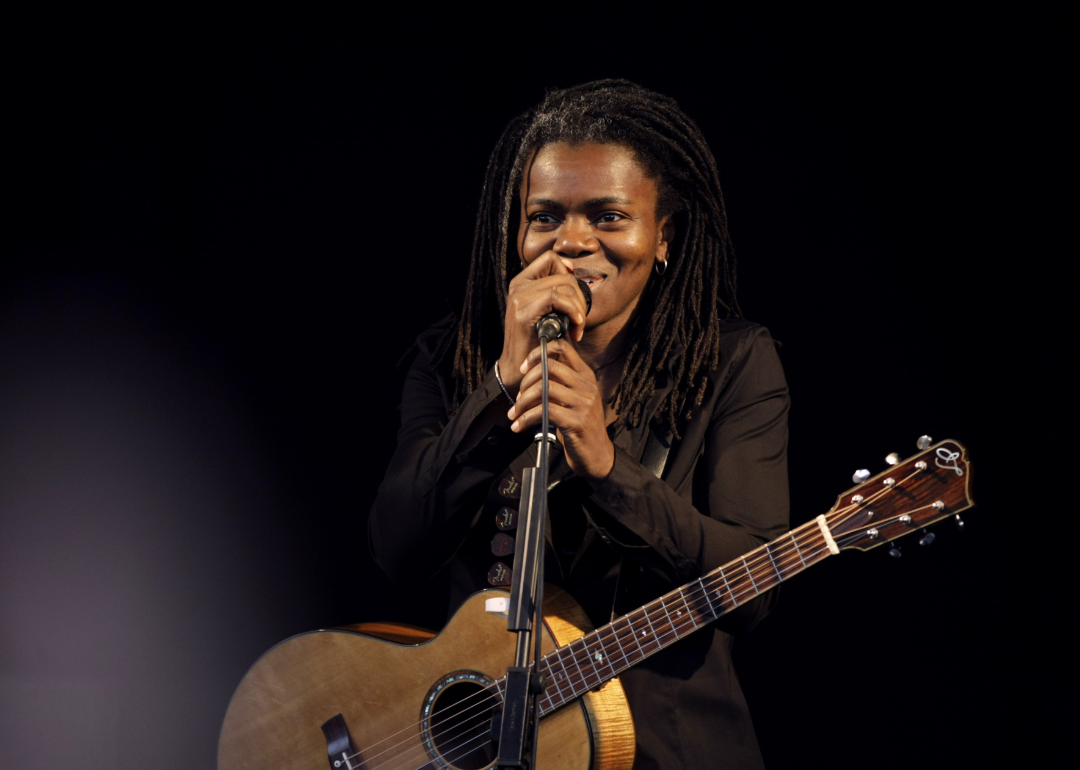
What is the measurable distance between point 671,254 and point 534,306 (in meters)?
0.77

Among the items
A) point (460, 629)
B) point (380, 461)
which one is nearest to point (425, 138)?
point (380, 461)

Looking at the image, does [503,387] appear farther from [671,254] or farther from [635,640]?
[671,254]

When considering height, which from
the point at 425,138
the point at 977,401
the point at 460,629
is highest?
the point at 425,138

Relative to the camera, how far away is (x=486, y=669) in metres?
1.82

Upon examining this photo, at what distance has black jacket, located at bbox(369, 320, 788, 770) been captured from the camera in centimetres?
173

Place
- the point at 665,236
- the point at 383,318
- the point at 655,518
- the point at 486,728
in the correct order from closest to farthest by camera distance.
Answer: the point at 655,518 → the point at 486,728 → the point at 665,236 → the point at 383,318

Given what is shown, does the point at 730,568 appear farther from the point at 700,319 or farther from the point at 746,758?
the point at 700,319

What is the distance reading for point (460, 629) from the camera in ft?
6.11

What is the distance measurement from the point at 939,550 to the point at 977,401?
0.40 meters

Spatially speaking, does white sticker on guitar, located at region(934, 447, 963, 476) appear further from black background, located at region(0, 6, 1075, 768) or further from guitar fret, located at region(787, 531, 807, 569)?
black background, located at region(0, 6, 1075, 768)

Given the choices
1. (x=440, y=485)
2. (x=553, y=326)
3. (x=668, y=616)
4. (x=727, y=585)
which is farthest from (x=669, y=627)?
(x=553, y=326)

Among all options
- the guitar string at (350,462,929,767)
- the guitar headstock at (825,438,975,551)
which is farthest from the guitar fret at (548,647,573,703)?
the guitar headstock at (825,438,975,551)

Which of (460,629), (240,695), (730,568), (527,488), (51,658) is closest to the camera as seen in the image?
(527,488)

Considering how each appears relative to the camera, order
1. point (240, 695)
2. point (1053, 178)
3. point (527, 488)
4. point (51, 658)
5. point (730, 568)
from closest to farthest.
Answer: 1. point (527, 488)
2. point (730, 568)
3. point (240, 695)
4. point (1053, 178)
5. point (51, 658)
